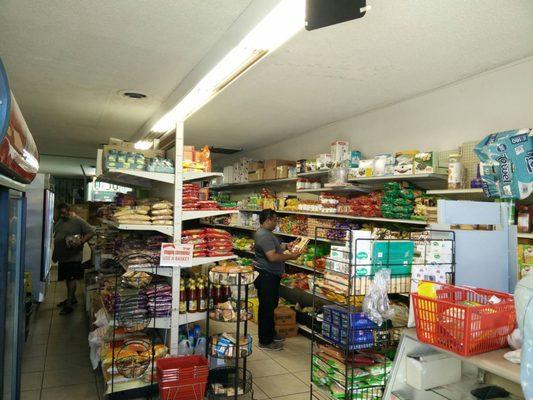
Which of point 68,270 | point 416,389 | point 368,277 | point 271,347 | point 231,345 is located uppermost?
point 368,277

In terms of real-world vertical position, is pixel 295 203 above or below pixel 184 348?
above

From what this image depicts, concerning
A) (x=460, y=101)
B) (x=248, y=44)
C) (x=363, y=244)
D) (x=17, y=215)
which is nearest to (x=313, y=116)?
(x=460, y=101)

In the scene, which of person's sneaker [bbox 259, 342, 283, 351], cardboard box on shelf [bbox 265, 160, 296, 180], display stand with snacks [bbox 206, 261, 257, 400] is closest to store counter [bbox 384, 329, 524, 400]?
display stand with snacks [bbox 206, 261, 257, 400]

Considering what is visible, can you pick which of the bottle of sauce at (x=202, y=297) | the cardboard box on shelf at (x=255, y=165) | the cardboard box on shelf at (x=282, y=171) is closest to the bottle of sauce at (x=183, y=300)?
the bottle of sauce at (x=202, y=297)

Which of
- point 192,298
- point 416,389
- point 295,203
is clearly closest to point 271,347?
point 192,298

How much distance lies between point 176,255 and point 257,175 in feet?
13.9

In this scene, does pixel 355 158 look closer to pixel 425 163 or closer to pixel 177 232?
pixel 425 163

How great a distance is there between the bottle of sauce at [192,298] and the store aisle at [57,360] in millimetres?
1190

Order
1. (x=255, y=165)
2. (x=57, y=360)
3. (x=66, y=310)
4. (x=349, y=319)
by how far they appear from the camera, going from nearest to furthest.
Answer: (x=349, y=319)
(x=57, y=360)
(x=66, y=310)
(x=255, y=165)

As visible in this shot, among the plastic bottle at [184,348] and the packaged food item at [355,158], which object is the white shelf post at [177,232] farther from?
the packaged food item at [355,158]

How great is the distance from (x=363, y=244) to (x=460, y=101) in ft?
8.78

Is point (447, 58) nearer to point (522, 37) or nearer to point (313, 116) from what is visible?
point (522, 37)

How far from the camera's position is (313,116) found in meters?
5.86

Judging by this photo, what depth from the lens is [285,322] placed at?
5.86 metres
